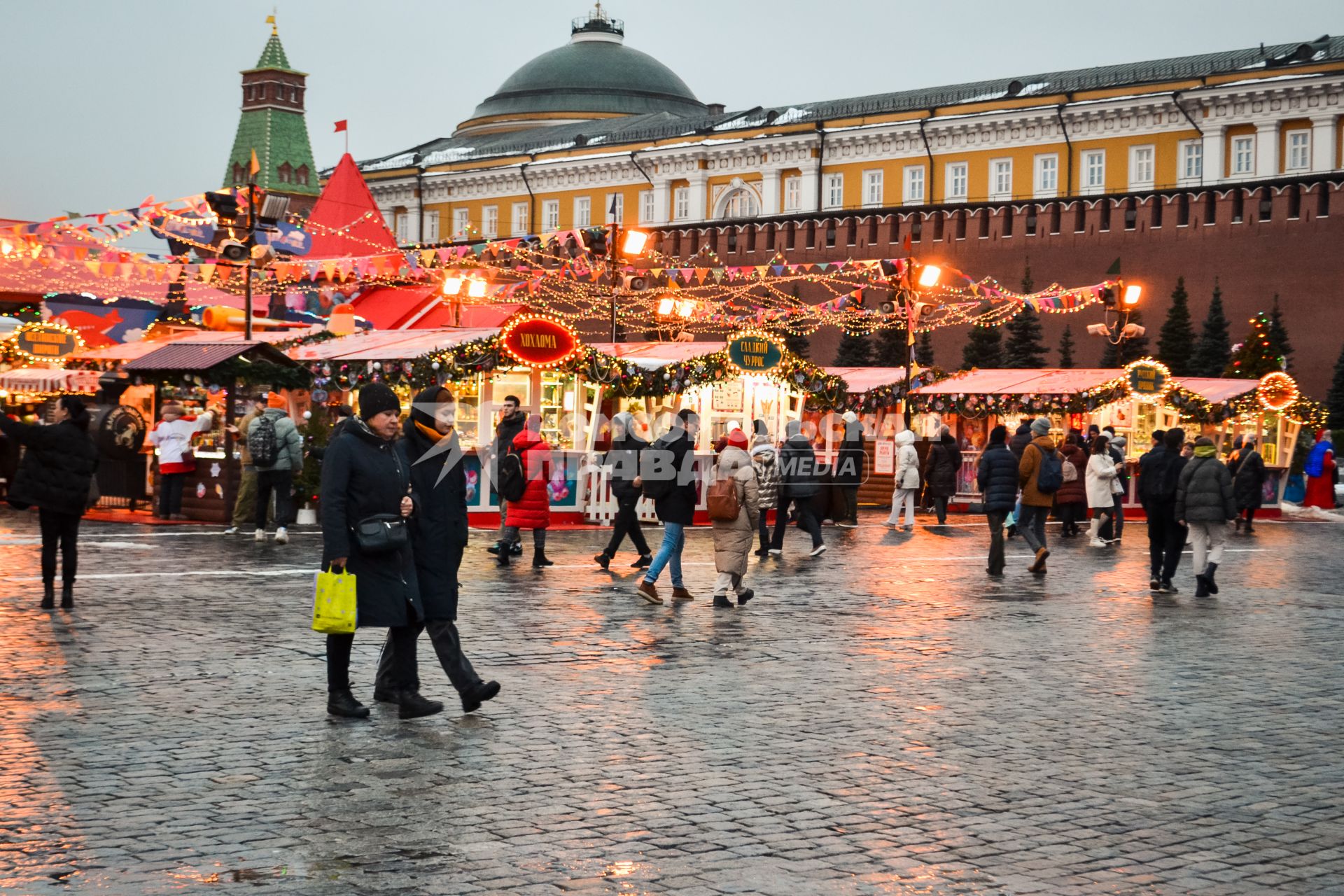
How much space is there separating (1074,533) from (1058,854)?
1614 centimetres

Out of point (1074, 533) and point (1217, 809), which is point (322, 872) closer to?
point (1217, 809)

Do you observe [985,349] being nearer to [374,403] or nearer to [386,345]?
[386,345]

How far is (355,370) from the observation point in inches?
862

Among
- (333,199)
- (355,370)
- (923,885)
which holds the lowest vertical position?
(923,885)

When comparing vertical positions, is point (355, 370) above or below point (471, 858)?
above

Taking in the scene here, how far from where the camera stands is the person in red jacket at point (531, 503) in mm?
14281

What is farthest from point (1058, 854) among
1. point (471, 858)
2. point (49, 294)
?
point (49, 294)

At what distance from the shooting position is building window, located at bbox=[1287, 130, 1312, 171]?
45062 mm

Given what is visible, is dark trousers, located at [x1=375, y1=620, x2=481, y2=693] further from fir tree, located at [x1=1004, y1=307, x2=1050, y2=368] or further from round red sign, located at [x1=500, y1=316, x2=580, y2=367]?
fir tree, located at [x1=1004, y1=307, x2=1050, y2=368]

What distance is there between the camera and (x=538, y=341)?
20.3 metres

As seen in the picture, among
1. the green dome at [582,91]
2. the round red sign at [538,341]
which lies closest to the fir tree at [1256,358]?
the round red sign at [538,341]

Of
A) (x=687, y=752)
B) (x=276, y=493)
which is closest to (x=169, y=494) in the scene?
(x=276, y=493)

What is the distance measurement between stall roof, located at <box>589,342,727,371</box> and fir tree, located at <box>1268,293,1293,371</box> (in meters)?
19.9

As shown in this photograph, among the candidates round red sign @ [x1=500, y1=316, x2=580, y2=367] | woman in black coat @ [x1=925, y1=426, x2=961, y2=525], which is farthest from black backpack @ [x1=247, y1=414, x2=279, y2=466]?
woman in black coat @ [x1=925, y1=426, x2=961, y2=525]
